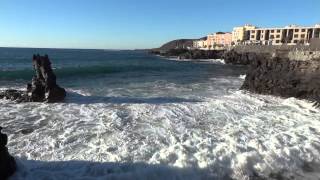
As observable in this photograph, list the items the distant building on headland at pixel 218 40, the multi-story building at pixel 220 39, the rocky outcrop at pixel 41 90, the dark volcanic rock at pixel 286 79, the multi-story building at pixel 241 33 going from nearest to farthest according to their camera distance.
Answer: the rocky outcrop at pixel 41 90
the dark volcanic rock at pixel 286 79
the multi-story building at pixel 241 33
the multi-story building at pixel 220 39
the distant building on headland at pixel 218 40

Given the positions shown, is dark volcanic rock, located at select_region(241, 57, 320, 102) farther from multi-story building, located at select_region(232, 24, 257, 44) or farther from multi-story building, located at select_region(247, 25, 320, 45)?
multi-story building, located at select_region(232, 24, 257, 44)

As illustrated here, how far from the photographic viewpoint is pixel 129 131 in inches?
471

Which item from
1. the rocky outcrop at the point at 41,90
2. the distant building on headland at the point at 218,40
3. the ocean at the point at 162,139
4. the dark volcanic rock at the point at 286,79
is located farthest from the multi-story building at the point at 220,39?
the ocean at the point at 162,139

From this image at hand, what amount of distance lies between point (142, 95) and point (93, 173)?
1189 centimetres

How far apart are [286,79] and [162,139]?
1369cm

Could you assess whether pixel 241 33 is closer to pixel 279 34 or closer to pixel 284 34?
pixel 279 34

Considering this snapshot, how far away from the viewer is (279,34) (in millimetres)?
95125

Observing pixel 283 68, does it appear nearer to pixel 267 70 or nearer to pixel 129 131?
pixel 267 70

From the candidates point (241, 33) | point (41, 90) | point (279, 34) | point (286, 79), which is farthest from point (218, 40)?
point (41, 90)

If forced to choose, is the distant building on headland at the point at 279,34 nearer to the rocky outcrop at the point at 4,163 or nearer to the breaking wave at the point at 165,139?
the breaking wave at the point at 165,139

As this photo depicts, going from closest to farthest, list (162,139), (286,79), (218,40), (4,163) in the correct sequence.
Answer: (4,163), (162,139), (286,79), (218,40)

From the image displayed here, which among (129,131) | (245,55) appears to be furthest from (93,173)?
(245,55)

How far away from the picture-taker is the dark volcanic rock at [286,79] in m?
20.2

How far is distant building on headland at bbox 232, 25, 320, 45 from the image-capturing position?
83.9 m
